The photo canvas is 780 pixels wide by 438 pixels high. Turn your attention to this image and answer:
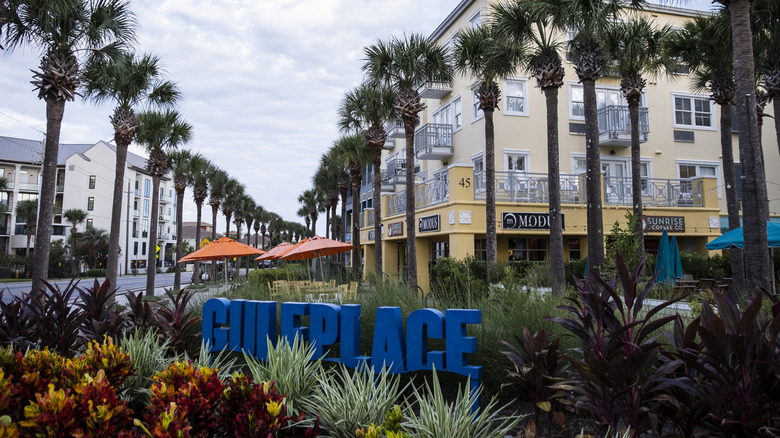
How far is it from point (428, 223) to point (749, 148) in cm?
1268

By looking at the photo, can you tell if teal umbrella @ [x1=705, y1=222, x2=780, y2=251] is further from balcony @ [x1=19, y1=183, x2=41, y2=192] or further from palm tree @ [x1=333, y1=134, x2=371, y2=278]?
balcony @ [x1=19, y1=183, x2=41, y2=192]

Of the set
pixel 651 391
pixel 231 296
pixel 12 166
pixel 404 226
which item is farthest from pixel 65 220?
pixel 651 391

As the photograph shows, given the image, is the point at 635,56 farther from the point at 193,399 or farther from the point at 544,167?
the point at 193,399

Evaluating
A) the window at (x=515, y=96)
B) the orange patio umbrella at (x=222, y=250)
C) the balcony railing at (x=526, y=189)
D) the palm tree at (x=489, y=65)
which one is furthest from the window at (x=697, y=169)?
the orange patio umbrella at (x=222, y=250)

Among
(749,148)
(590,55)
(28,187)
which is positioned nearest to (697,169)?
(590,55)

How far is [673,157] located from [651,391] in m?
24.7

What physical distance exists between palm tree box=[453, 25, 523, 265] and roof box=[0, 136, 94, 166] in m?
64.5

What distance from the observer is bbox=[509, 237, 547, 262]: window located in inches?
864

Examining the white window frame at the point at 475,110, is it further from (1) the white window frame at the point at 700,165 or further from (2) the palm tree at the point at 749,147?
(2) the palm tree at the point at 749,147

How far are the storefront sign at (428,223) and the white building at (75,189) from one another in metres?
52.6

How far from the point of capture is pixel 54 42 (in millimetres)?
13375

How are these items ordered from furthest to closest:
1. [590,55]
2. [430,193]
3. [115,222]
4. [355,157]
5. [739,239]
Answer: [355,157] → [430,193] → [115,222] → [590,55] → [739,239]

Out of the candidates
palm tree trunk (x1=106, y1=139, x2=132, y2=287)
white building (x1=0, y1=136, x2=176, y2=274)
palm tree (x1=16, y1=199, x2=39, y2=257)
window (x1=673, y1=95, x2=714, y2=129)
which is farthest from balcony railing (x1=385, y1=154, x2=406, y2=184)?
palm tree (x1=16, y1=199, x2=39, y2=257)

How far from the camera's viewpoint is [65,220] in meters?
63.1
